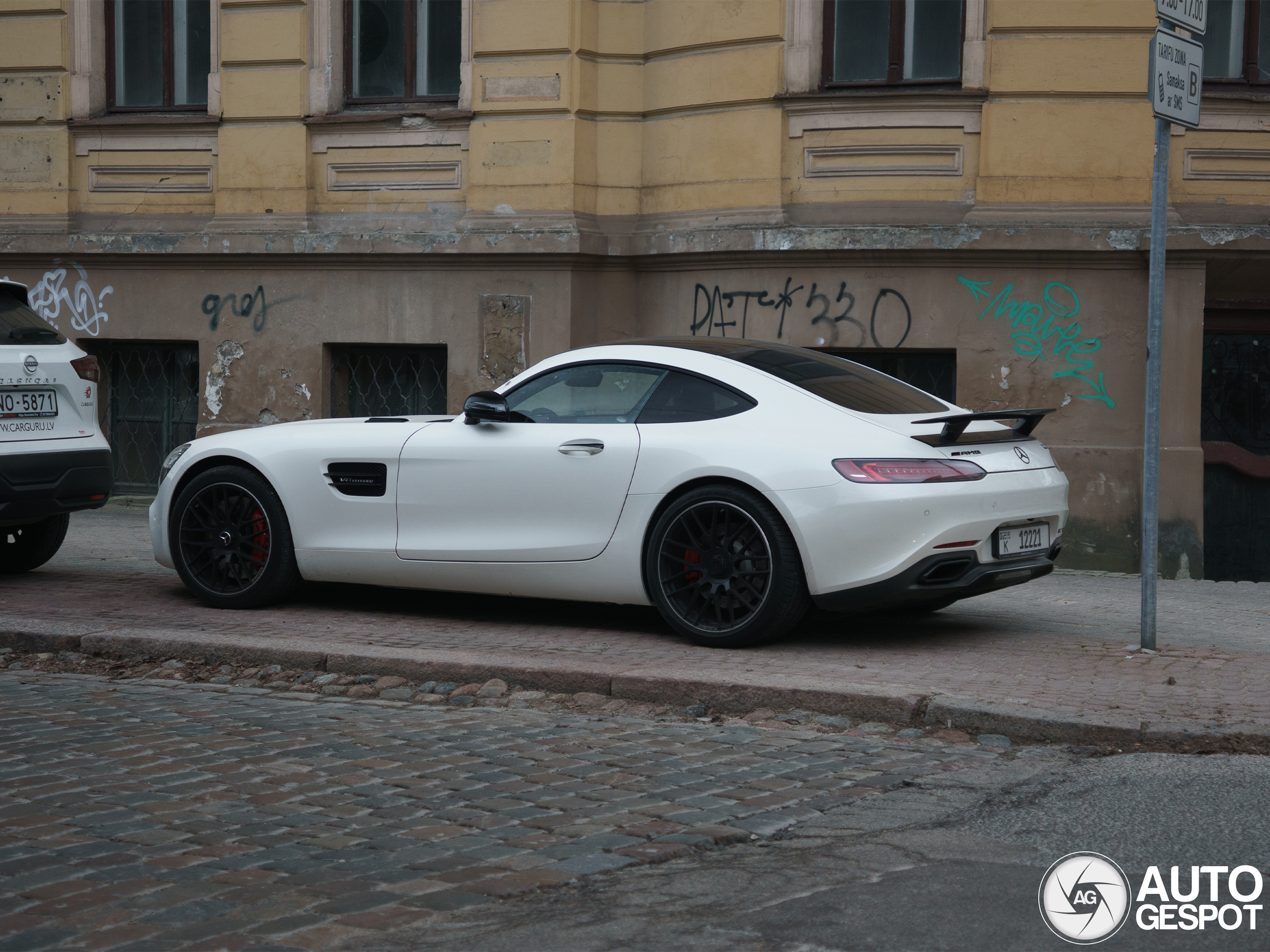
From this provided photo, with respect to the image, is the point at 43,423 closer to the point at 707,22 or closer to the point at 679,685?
the point at 679,685

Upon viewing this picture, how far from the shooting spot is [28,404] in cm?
810

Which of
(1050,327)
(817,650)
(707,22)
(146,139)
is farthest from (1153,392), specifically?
(146,139)

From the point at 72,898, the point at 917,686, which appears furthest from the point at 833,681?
the point at 72,898

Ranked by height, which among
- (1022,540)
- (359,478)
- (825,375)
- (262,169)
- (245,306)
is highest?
(262,169)

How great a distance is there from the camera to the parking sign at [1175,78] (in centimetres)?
641

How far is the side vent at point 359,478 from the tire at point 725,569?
1513 millimetres

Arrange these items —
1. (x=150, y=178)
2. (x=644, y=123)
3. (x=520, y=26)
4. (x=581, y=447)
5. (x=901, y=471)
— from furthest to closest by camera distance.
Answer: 1. (x=150, y=178)
2. (x=644, y=123)
3. (x=520, y=26)
4. (x=581, y=447)
5. (x=901, y=471)

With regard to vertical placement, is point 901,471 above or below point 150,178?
below

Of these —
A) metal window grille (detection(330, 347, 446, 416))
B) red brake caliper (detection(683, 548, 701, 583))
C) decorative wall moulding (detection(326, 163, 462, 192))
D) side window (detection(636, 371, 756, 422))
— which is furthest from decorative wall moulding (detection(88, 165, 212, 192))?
red brake caliper (detection(683, 548, 701, 583))

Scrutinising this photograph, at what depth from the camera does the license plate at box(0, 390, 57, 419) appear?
7.98 meters

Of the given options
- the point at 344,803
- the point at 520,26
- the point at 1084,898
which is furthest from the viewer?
the point at 520,26

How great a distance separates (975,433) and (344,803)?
11.6 feet

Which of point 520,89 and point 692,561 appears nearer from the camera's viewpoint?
point 692,561

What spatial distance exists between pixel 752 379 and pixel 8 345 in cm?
438
